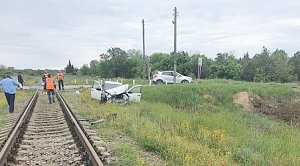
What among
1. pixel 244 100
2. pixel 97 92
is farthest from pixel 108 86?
pixel 244 100

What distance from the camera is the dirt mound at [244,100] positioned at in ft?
83.7

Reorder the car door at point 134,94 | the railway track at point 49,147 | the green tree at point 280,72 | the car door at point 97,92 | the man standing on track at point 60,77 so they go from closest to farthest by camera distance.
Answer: the railway track at point 49,147 → the car door at point 134,94 → the car door at point 97,92 → the man standing on track at point 60,77 → the green tree at point 280,72

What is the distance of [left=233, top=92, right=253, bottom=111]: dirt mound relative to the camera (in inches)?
1005

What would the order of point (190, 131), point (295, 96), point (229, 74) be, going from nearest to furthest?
point (190, 131) → point (295, 96) → point (229, 74)

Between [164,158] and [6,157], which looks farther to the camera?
[164,158]

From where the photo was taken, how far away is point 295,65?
8006cm

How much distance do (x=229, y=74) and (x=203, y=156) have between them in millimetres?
69671

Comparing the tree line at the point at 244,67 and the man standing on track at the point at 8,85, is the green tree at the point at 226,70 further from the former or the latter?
the man standing on track at the point at 8,85

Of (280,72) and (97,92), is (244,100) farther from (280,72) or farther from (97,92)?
(280,72)

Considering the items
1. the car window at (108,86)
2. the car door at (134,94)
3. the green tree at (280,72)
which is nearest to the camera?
the car door at (134,94)

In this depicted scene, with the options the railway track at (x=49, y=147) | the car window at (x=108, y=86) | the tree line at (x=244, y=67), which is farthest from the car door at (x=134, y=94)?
the tree line at (x=244, y=67)

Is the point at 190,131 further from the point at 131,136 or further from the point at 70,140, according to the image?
the point at 70,140

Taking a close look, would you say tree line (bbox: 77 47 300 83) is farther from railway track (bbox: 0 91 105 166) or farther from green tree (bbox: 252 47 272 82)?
railway track (bbox: 0 91 105 166)

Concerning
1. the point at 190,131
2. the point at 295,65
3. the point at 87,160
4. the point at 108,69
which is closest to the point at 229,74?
the point at 295,65
